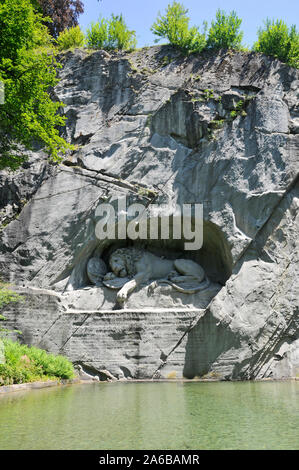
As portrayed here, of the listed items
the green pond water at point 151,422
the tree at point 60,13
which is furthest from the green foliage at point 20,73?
the tree at point 60,13

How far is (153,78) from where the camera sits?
44.3 ft

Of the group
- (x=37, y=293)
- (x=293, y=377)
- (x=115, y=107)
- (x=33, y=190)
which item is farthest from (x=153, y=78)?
(x=293, y=377)

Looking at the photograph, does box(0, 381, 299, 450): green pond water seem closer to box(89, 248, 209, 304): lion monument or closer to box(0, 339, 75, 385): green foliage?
box(0, 339, 75, 385): green foliage

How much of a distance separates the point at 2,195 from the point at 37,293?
3556 mm

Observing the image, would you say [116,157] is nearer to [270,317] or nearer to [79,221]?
[79,221]

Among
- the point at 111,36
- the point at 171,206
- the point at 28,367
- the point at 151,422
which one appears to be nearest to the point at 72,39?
the point at 111,36

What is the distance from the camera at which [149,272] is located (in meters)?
12.2

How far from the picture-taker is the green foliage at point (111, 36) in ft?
48.6

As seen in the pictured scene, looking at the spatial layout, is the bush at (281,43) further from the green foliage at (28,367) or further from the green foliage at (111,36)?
the green foliage at (28,367)

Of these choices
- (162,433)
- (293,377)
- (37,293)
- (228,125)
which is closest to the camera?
(162,433)

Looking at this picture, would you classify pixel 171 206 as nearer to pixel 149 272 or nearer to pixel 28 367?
pixel 149 272

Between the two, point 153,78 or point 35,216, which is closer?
point 35,216

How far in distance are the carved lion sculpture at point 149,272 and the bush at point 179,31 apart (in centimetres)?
691

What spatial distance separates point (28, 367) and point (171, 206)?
18.9 feet
